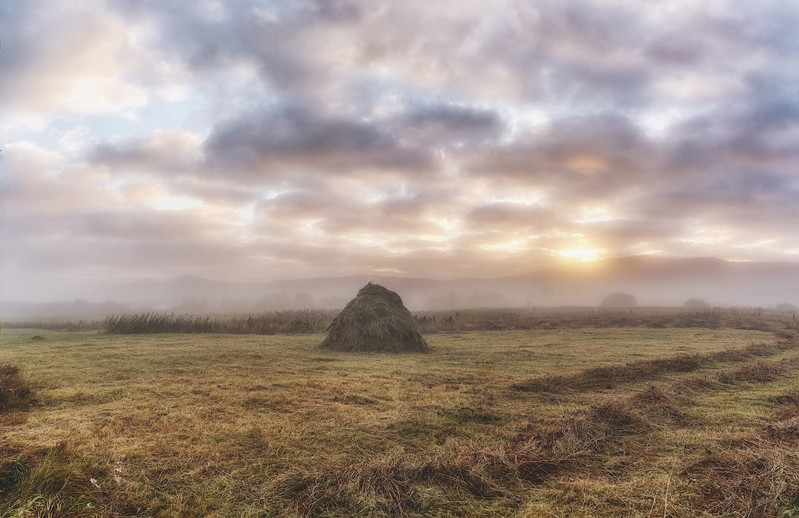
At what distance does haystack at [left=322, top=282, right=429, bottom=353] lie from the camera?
1742 centimetres

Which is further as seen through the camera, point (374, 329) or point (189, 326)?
point (189, 326)

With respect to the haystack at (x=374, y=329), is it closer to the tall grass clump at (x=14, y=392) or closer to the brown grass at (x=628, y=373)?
the brown grass at (x=628, y=373)

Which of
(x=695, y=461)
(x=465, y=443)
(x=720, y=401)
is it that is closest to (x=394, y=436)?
(x=465, y=443)

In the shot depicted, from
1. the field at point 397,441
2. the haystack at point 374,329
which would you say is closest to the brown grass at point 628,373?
the field at point 397,441

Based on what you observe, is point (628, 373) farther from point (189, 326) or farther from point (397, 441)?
point (189, 326)

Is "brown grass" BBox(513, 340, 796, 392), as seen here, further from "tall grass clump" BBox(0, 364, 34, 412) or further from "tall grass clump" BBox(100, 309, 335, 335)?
"tall grass clump" BBox(100, 309, 335, 335)

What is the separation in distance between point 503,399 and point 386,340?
365 inches

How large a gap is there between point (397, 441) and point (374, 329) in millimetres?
11725

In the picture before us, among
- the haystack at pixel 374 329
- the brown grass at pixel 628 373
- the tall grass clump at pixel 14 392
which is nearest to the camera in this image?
the tall grass clump at pixel 14 392

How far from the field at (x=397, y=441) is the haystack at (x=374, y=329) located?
15.8 feet

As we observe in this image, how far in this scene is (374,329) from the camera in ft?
58.5

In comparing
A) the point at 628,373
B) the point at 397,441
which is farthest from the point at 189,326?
the point at 628,373

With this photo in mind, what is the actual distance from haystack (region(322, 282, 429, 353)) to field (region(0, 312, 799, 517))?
4.82 meters

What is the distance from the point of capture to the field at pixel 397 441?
13.3 ft
